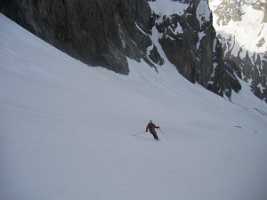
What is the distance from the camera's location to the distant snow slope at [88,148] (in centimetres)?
1024

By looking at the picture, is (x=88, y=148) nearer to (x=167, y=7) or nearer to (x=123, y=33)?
(x=123, y=33)

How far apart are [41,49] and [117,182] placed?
17.1m

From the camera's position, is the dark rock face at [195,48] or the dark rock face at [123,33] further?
the dark rock face at [195,48]

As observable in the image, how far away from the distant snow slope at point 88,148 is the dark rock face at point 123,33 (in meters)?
8.44

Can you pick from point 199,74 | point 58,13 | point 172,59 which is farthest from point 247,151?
point 199,74

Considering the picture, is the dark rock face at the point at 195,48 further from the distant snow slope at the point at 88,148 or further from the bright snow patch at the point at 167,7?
the distant snow slope at the point at 88,148

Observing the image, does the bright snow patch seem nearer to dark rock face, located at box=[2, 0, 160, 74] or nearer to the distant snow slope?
dark rock face, located at box=[2, 0, 160, 74]

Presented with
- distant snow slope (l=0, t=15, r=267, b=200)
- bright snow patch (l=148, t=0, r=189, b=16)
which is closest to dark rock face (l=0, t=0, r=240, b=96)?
bright snow patch (l=148, t=0, r=189, b=16)

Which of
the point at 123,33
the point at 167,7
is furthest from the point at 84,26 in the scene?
the point at 167,7

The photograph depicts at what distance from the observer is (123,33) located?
181 feet

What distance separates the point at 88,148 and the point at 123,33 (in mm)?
43142

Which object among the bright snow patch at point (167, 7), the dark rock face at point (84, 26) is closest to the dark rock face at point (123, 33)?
the dark rock face at point (84, 26)

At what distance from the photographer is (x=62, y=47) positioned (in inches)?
1442

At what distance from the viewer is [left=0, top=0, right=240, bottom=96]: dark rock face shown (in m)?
36.0
